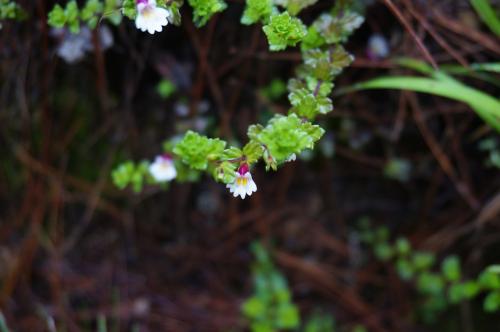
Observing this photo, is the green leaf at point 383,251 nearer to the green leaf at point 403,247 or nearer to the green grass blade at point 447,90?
the green leaf at point 403,247

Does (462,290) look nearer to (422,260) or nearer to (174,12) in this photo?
(422,260)

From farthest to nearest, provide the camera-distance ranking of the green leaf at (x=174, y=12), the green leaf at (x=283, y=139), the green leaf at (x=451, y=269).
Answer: the green leaf at (x=451, y=269), the green leaf at (x=174, y=12), the green leaf at (x=283, y=139)

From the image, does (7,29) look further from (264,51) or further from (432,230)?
(432,230)

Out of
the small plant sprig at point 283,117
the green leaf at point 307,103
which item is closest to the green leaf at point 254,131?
the small plant sprig at point 283,117

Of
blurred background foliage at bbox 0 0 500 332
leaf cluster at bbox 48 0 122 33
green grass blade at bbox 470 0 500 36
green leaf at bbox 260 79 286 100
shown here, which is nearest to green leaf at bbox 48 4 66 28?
leaf cluster at bbox 48 0 122 33

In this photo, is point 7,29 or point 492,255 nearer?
point 7,29

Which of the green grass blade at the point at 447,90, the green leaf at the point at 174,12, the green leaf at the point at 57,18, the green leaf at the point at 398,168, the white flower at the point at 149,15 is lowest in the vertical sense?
the green grass blade at the point at 447,90

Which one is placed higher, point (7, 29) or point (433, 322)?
point (7, 29)

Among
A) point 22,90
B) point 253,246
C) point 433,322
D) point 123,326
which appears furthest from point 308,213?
point 22,90

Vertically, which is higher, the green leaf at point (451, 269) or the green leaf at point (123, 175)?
the green leaf at point (123, 175)
